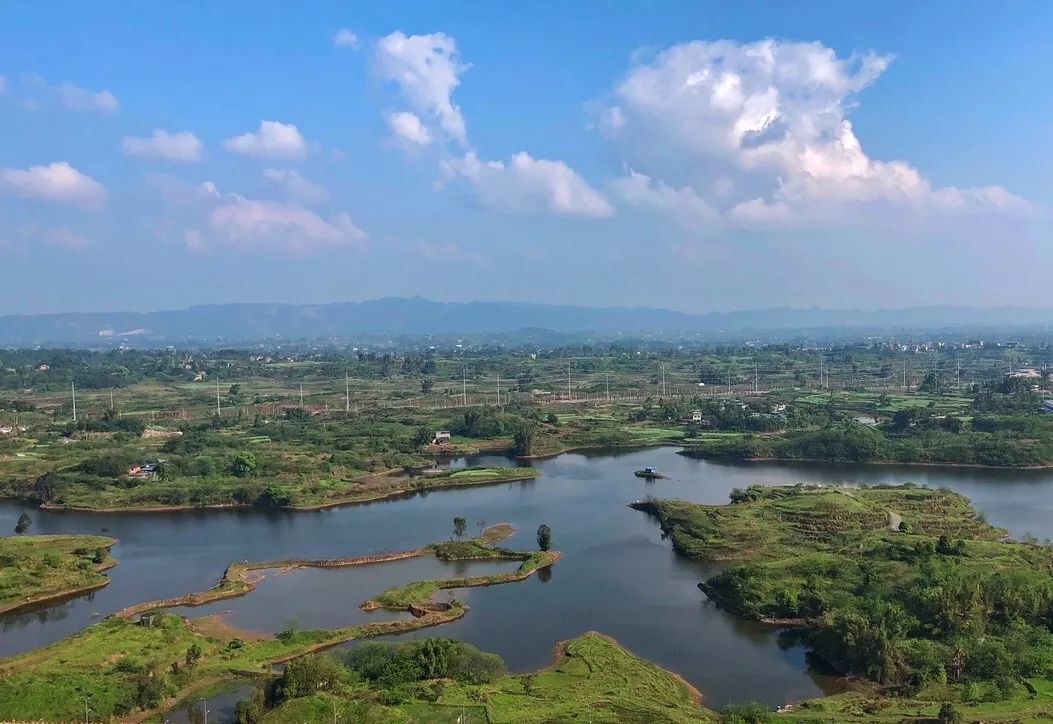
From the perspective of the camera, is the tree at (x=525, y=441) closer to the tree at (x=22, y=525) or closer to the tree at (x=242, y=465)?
the tree at (x=242, y=465)

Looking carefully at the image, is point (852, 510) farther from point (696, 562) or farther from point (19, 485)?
point (19, 485)

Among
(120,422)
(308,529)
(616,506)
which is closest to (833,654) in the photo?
(616,506)

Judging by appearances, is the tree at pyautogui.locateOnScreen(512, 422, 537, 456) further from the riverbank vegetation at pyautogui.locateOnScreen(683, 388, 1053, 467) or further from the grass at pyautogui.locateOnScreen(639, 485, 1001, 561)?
the grass at pyautogui.locateOnScreen(639, 485, 1001, 561)

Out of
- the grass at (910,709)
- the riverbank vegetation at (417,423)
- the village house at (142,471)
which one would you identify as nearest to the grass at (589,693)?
the grass at (910,709)

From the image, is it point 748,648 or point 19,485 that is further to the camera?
point 19,485

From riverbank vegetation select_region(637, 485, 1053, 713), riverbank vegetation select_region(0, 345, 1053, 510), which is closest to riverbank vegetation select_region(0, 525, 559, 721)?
riverbank vegetation select_region(637, 485, 1053, 713)

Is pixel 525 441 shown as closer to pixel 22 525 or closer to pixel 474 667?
pixel 22 525
